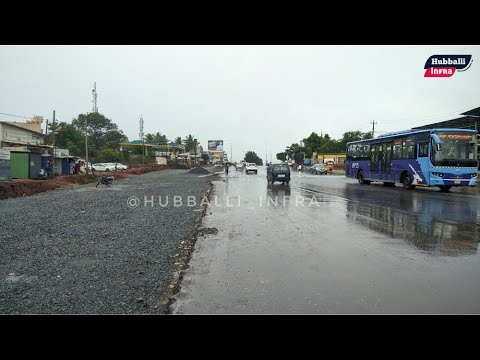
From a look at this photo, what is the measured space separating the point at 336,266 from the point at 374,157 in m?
20.0

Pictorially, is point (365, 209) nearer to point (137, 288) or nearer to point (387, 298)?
point (387, 298)

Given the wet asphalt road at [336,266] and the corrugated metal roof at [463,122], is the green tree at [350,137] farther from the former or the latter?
the wet asphalt road at [336,266]

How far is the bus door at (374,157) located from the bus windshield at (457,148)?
590 cm

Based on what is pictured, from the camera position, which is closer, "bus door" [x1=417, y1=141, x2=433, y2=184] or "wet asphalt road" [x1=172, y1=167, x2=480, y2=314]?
"wet asphalt road" [x1=172, y1=167, x2=480, y2=314]

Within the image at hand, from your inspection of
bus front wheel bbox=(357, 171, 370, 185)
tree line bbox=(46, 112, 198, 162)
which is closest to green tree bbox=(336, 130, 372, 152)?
tree line bbox=(46, 112, 198, 162)

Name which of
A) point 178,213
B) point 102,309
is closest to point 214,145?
point 178,213

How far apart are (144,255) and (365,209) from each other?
8.09 m

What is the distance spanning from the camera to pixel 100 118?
87.2 meters

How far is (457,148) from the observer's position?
16.2 metres

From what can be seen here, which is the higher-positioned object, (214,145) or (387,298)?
(214,145)

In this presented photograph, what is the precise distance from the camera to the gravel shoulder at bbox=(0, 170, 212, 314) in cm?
355

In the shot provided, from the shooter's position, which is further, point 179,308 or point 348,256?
point 348,256

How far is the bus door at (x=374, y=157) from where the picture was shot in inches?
876

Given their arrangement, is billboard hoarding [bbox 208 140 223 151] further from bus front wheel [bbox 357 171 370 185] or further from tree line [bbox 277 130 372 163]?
bus front wheel [bbox 357 171 370 185]
